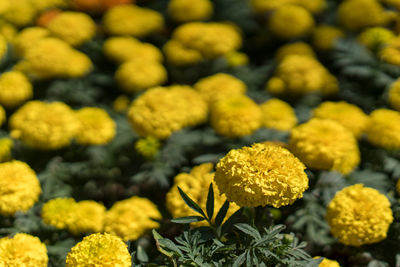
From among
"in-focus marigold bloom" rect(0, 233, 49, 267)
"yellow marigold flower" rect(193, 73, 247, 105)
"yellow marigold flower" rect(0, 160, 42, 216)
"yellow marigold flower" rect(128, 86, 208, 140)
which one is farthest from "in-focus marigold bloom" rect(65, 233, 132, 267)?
"yellow marigold flower" rect(193, 73, 247, 105)

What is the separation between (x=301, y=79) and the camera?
3.27 m

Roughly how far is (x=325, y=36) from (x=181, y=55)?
132 cm

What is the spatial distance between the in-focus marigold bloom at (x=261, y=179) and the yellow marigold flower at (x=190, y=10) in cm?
259

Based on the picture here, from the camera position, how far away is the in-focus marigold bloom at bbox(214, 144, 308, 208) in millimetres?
1598

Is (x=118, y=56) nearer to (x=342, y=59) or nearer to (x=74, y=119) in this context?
(x=74, y=119)

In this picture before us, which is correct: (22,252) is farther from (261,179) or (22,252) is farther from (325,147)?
(325,147)

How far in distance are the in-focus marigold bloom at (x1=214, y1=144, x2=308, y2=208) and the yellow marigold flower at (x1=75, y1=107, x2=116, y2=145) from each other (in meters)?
1.27

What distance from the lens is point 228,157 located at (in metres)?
1.71

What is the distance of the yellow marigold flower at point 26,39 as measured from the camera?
3.50m

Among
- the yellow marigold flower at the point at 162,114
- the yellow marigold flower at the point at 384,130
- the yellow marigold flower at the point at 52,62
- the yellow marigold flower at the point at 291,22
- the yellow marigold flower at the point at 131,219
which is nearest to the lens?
the yellow marigold flower at the point at 131,219

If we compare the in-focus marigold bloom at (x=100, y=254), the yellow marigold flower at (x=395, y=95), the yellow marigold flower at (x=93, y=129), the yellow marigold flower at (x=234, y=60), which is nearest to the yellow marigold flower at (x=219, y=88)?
the yellow marigold flower at (x=234, y=60)

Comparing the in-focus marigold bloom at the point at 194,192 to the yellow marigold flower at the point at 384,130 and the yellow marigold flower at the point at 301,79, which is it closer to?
the yellow marigold flower at the point at 384,130

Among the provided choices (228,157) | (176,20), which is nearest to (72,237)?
(228,157)

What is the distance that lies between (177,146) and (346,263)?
1200mm
